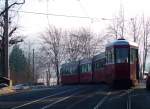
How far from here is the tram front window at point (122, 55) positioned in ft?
123

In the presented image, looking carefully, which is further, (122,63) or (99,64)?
(99,64)

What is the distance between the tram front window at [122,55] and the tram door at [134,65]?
0.50 metres

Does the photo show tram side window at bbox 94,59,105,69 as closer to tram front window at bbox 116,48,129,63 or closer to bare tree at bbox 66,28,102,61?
tram front window at bbox 116,48,129,63

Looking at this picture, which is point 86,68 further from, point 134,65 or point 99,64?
point 134,65

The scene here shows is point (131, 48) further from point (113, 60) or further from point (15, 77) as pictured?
point (15, 77)

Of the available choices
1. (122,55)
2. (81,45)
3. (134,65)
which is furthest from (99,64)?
(81,45)

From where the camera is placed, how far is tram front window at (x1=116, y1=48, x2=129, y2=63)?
37.5m

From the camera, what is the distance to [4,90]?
42.4 meters

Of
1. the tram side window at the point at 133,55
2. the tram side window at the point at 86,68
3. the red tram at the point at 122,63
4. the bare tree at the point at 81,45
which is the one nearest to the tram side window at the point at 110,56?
the red tram at the point at 122,63

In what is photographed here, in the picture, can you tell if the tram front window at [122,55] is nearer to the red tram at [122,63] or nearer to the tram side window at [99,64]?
the red tram at [122,63]

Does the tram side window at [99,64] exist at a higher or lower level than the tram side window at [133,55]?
lower

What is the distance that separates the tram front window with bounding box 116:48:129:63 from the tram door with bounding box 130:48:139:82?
1.65 ft

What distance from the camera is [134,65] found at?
125 ft

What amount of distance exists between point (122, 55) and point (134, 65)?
136cm
